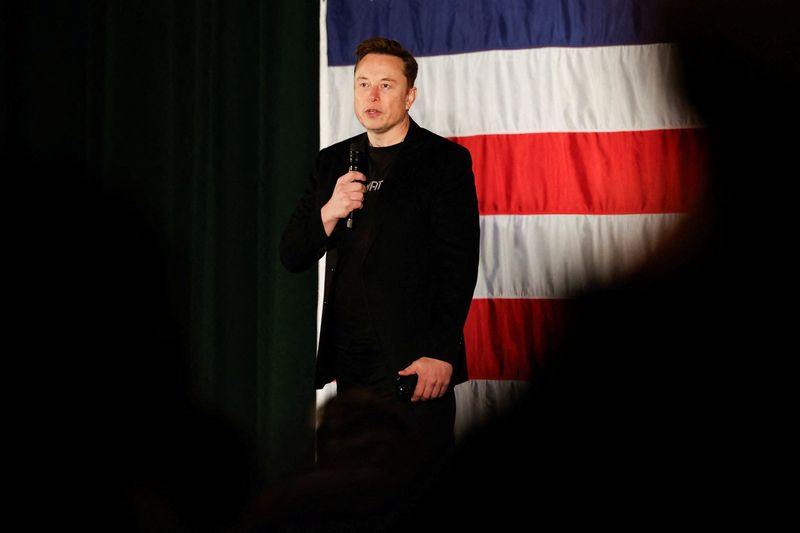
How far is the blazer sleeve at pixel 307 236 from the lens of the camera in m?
1.84

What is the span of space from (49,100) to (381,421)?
8.43 feet

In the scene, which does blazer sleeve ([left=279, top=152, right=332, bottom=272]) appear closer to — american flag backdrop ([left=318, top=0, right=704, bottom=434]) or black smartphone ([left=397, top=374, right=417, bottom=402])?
black smartphone ([left=397, top=374, right=417, bottom=402])

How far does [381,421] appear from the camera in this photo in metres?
0.73

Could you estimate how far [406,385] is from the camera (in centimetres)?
171

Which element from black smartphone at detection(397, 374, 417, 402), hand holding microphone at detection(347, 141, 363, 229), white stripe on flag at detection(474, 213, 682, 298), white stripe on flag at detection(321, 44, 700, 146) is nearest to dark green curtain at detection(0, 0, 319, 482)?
white stripe on flag at detection(321, 44, 700, 146)

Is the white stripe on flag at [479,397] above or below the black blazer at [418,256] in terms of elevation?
below

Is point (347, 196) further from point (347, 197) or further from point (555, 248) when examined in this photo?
point (555, 248)

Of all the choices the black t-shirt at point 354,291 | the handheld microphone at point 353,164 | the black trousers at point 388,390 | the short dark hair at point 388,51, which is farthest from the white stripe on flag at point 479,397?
the short dark hair at point 388,51

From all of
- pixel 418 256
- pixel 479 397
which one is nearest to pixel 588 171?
pixel 479 397

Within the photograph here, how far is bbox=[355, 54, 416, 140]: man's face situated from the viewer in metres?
1.93

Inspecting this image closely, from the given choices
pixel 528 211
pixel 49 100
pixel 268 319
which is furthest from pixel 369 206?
pixel 49 100

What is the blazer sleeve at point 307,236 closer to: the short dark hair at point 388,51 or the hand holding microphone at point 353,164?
the hand holding microphone at point 353,164

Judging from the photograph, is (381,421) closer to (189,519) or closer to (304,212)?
(189,519)

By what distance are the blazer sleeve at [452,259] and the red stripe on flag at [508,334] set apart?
2.28 feet
